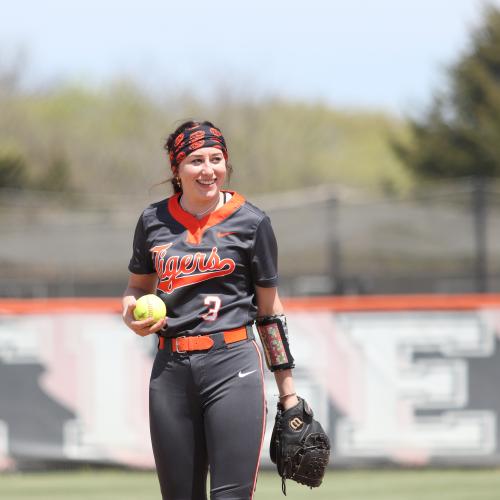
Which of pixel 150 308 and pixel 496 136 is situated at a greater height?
pixel 496 136

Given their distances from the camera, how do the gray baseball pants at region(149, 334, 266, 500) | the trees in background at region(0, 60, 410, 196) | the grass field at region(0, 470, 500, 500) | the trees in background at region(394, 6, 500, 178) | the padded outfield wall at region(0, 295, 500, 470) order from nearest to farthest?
the gray baseball pants at region(149, 334, 266, 500), the grass field at region(0, 470, 500, 500), the padded outfield wall at region(0, 295, 500, 470), the trees in background at region(394, 6, 500, 178), the trees in background at region(0, 60, 410, 196)

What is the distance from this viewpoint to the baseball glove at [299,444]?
424 centimetres

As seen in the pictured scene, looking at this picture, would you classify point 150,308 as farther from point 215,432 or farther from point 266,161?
point 266,161

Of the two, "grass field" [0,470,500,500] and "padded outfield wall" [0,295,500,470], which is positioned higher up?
"padded outfield wall" [0,295,500,470]

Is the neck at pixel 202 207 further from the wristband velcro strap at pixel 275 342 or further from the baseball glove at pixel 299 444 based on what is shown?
the baseball glove at pixel 299 444

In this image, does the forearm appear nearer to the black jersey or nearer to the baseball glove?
the baseball glove

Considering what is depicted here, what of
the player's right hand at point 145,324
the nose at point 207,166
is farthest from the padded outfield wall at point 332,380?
the nose at point 207,166

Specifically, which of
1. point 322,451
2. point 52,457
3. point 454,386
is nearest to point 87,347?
point 52,457

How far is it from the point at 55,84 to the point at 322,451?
40907 millimetres

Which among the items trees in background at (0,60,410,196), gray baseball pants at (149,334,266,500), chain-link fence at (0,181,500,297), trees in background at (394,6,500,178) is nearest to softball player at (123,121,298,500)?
gray baseball pants at (149,334,266,500)

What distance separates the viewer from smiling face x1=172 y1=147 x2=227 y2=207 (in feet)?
13.8

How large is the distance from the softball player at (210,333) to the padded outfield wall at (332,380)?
4734mm

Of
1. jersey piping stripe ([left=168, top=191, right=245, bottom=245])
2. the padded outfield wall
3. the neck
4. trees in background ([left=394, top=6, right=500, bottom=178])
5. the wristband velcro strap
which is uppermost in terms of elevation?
trees in background ([left=394, top=6, right=500, bottom=178])

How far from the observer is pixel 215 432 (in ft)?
13.5
